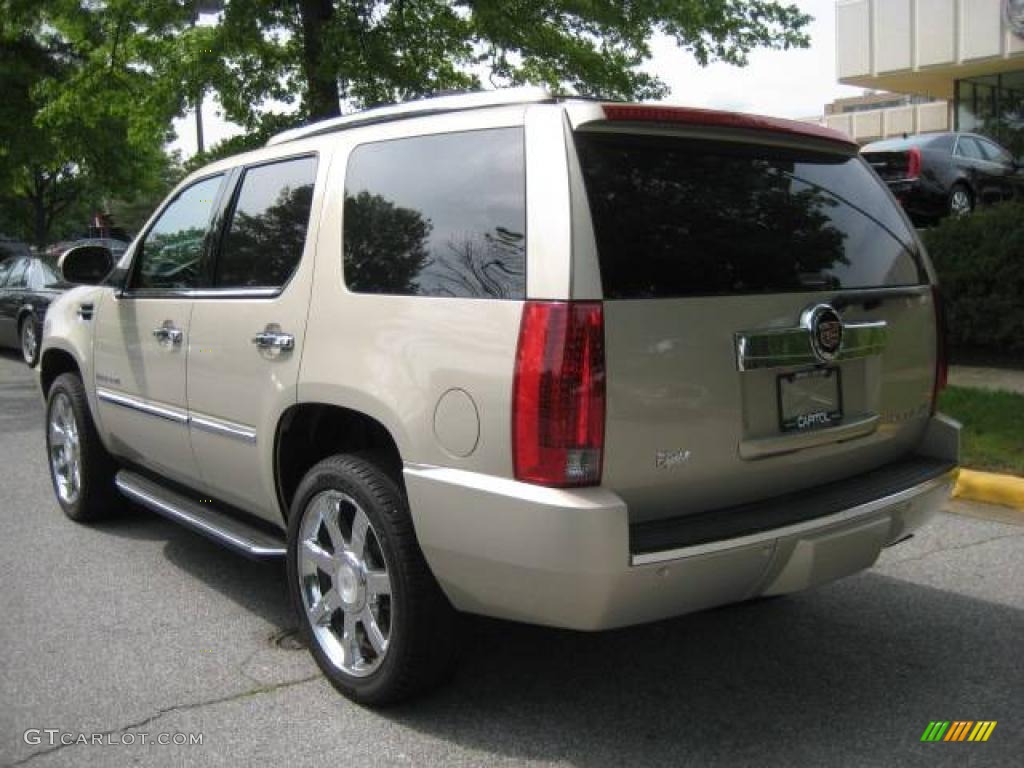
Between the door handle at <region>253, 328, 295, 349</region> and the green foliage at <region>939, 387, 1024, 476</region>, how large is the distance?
4398mm

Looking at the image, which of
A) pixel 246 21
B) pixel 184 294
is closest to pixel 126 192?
pixel 246 21

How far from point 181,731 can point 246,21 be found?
32.3ft

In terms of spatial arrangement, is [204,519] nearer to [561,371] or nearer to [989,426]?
[561,371]

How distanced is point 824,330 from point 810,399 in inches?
8.7

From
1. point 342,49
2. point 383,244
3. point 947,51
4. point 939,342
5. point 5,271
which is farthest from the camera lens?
point 947,51

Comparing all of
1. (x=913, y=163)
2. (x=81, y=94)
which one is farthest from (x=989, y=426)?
(x=81, y=94)

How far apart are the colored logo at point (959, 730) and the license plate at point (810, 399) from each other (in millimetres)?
1001

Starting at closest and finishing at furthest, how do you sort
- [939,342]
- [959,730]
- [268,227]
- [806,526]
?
[806,526] → [959,730] → [939,342] → [268,227]

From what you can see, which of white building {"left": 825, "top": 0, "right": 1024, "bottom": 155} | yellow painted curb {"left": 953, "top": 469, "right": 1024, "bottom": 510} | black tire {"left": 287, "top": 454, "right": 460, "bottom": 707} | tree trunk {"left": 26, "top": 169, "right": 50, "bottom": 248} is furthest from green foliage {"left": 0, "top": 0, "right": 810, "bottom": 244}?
tree trunk {"left": 26, "top": 169, "right": 50, "bottom": 248}

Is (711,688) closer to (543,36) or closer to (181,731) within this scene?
(181,731)

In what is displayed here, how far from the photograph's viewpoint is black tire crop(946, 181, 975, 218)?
1392cm

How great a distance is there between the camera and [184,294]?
4426 millimetres

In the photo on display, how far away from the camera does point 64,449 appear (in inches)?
227

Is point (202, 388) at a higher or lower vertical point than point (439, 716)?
higher
